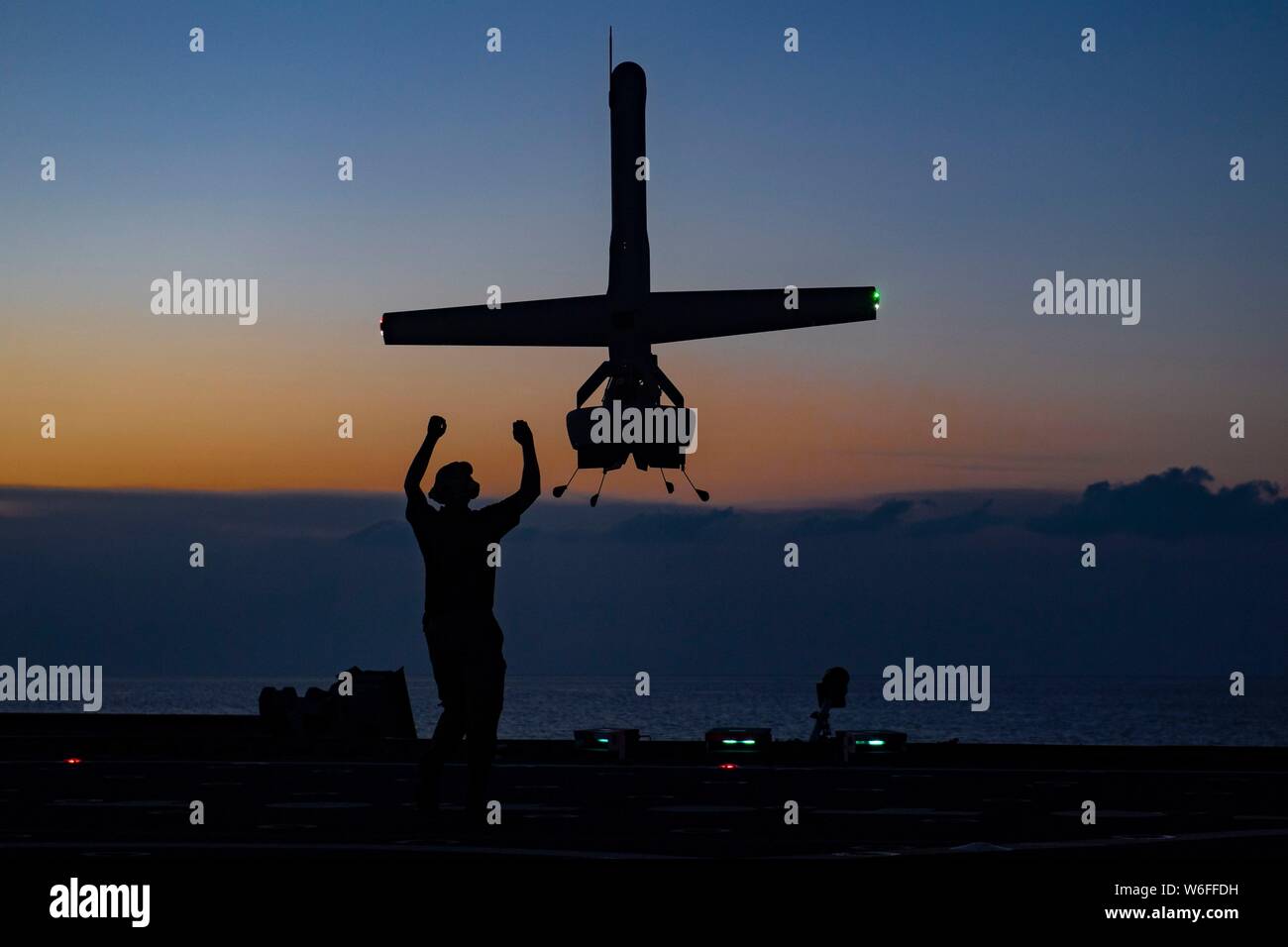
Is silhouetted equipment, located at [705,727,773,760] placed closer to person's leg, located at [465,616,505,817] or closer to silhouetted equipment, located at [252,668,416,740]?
silhouetted equipment, located at [252,668,416,740]

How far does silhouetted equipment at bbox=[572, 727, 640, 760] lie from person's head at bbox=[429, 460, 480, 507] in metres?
14.8

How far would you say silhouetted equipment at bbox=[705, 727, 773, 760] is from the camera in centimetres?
2941

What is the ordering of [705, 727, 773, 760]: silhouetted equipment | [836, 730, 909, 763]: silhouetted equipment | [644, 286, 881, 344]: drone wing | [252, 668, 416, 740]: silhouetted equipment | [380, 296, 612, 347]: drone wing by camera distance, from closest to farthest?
1. [836, 730, 909, 763]: silhouetted equipment
2. [705, 727, 773, 760]: silhouetted equipment
3. [252, 668, 416, 740]: silhouetted equipment
4. [644, 286, 881, 344]: drone wing
5. [380, 296, 612, 347]: drone wing

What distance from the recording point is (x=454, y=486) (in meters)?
14.5

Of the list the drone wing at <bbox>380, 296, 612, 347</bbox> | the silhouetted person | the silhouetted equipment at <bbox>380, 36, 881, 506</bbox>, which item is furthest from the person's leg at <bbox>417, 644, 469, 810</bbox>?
the drone wing at <bbox>380, 296, 612, 347</bbox>

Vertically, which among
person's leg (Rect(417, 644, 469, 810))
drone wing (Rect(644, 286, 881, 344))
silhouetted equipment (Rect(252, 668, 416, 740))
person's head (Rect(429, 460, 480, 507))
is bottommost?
silhouetted equipment (Rect(252, 668, 416, 740))

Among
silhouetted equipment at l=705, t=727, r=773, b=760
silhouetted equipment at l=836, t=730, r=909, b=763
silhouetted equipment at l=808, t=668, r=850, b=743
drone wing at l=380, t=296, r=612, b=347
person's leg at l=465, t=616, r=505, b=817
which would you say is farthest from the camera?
drone wing at l=380, t=296, r=612, b=347

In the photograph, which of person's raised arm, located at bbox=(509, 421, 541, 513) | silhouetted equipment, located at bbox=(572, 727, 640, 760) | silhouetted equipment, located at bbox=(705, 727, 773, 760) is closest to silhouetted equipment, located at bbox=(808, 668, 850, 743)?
silhouetted equipment, located at bbox=(705, 727, 773, 760)

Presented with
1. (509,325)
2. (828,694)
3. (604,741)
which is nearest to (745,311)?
(509,325)

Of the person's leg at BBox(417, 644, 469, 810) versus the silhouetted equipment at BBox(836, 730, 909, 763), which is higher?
the person's leg at BBox(417, 644, 469, 810)

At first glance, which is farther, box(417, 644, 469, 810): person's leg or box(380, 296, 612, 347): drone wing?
box(380, 296, 612, 347): drone wing

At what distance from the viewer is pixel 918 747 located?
32375 millimetres
